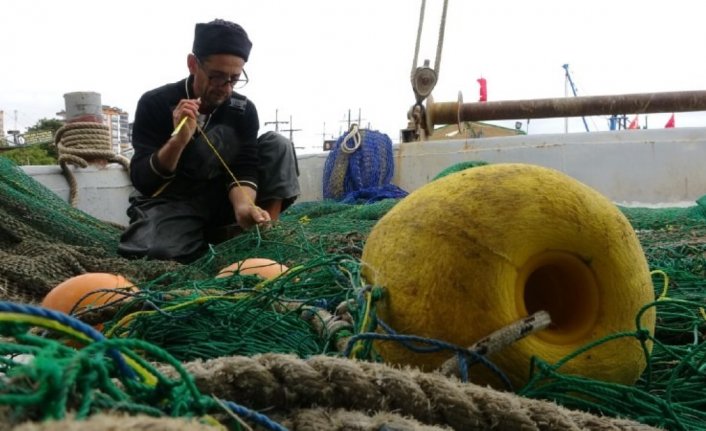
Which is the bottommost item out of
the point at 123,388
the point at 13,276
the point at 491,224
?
the point at 13,276

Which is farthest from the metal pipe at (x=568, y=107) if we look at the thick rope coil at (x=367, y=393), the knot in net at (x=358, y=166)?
the thick rope coil at (x=367, y=393)

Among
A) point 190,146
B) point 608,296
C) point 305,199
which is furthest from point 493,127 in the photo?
point 608,296

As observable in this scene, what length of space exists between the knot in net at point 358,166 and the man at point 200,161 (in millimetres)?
2102

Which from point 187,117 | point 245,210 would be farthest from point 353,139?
point 187,117

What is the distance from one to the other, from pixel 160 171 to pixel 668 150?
13.8ft

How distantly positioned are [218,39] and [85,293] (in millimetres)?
1726

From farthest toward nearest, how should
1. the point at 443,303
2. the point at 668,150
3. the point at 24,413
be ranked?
the point at 668,150, the point at 443,303, the point at 24,413

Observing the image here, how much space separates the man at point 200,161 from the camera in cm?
Result: 341

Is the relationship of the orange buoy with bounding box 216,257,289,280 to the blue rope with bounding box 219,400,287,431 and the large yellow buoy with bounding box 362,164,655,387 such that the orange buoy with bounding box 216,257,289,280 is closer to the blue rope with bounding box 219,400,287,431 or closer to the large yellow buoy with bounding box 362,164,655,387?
the large yellow buoy with bounding box 362,164,655,387

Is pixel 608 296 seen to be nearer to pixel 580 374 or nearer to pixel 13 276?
pixel 580 374

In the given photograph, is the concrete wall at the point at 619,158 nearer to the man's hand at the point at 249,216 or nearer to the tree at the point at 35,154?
the man's hand at the point at 249,216

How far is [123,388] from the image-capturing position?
2.84 feet

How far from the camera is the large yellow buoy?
1323mm

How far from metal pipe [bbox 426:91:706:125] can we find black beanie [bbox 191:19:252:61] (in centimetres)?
322
